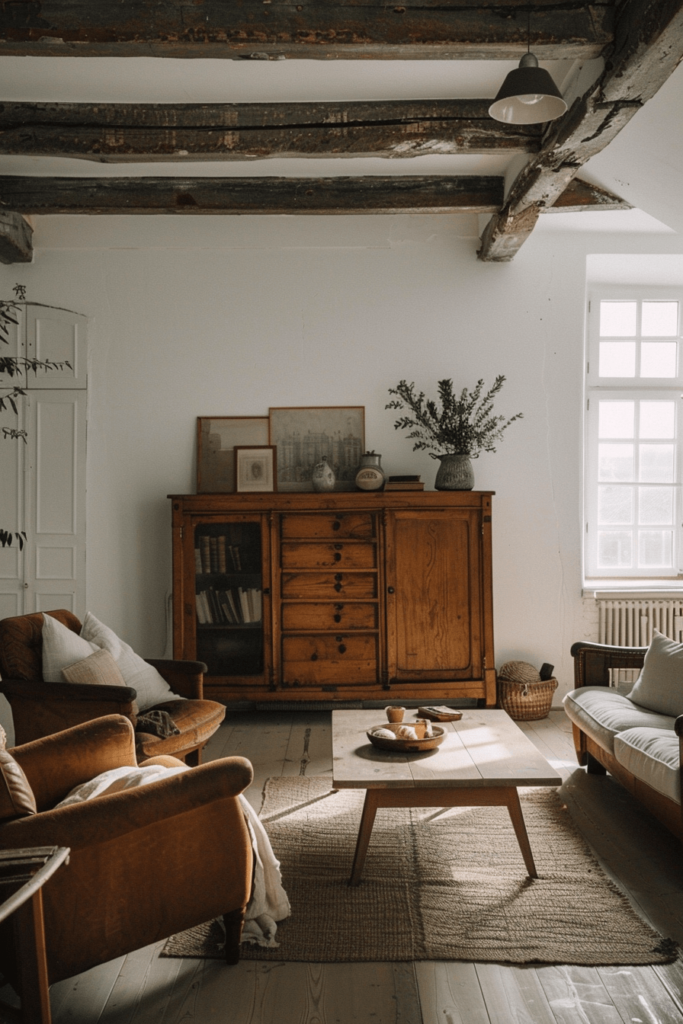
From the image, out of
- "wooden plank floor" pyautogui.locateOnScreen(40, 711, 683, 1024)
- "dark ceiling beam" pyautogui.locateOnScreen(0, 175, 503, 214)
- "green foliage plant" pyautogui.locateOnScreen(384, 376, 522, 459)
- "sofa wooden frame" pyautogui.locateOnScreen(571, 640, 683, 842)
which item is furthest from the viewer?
"green foliage plant" pyautogui.locateOnScreen(384, 376, 522, 459)

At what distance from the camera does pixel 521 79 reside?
2.66 m

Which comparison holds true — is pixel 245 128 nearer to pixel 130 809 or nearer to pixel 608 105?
pixel 608 105

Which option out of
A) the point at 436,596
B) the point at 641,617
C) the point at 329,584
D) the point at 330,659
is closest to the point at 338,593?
the point at 329,584

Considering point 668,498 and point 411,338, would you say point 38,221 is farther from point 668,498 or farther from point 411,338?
point 668,498

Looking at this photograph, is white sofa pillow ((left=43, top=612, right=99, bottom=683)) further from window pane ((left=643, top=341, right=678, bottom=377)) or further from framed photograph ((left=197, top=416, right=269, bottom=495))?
window pane ((left=643, top=341, right=678, bottom=377))

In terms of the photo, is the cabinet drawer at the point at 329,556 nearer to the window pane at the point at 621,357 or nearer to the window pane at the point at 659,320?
the window pane at the point at 621,357

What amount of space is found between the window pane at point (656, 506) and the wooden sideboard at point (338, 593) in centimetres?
151

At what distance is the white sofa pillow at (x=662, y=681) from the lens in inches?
139

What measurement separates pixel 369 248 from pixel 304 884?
405cm

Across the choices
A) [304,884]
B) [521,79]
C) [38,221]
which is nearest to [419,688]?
[304,884]

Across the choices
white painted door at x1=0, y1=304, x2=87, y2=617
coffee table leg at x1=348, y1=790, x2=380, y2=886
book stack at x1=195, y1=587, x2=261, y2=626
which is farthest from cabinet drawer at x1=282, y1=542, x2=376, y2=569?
coffee table leg at x1=348, y1=790, x2=380, y2=886

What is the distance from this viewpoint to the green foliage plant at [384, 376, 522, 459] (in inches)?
200

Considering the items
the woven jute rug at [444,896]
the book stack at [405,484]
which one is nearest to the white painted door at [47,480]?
the book stack at [405,484]

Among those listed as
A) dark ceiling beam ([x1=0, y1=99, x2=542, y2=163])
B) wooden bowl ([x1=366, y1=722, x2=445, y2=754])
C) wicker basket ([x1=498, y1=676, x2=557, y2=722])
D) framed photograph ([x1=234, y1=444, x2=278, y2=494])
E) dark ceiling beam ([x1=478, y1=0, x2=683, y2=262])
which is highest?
dark ceiling beam ([x1=0, y1=99, x2=542, y2=163])
